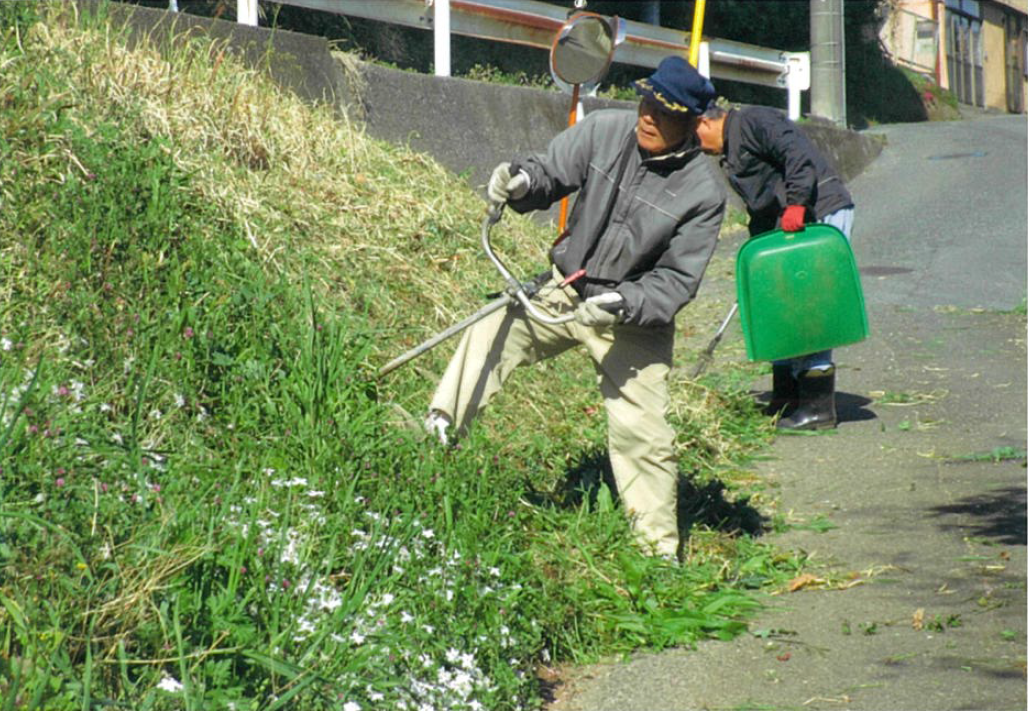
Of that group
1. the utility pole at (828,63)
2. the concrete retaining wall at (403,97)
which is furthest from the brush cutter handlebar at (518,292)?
the utility pole at (828,63)

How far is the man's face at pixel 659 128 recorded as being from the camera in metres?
5.18

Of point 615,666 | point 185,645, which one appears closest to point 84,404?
point 185,645

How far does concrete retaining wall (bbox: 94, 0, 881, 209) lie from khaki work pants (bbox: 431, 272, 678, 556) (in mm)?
3316

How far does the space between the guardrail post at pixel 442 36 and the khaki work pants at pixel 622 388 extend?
215 inches

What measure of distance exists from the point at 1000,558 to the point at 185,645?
358 centimetres

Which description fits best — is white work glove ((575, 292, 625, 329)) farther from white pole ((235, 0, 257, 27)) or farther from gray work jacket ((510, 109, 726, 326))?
white pole ((235, 0, 257, 27))

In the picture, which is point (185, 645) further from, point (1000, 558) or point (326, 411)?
point (1000, 558)

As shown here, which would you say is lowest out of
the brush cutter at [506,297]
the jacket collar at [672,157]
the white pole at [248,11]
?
the brush cutter at [506,297]

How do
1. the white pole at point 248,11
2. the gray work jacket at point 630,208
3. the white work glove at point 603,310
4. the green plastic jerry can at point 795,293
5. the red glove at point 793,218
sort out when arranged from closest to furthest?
the white work glove at point 603,310 < the gray work jacket at point 630,208 < the green plastic jerry can at point 795,293 < the red glove at point 793,218 < the white pole at point 248,11

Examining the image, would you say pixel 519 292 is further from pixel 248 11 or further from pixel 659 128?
pixel 248 11

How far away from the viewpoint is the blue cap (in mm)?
5105

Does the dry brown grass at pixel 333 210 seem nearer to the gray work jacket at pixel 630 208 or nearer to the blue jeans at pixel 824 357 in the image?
the blue jeans at pixel 824 357

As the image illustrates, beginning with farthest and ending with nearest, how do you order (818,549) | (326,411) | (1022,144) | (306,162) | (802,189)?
(1022,144) → (306,162) → (802,189) → (818,549) → (326,411)

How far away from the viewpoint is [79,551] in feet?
11.5
